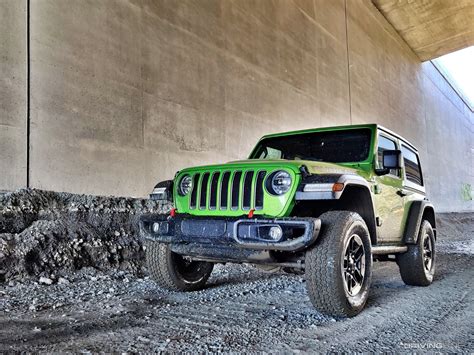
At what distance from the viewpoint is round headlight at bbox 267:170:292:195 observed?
135 inches

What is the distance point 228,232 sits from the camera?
11.0ft

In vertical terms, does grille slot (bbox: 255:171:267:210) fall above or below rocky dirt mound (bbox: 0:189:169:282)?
above

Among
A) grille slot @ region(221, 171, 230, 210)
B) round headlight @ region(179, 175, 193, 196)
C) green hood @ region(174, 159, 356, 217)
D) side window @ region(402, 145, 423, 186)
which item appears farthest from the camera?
side window @ region(402, 145, 423, 186)

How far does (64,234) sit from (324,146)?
346 centimetres

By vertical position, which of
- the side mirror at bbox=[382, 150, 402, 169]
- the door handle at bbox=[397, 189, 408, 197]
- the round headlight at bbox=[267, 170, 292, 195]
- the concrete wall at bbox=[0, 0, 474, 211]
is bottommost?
the door handle at bbox=[397, 189, 408, 197]

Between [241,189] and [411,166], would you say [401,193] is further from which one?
[241,189]

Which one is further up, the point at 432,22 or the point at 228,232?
the point at 432,22

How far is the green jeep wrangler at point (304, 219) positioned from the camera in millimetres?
3197

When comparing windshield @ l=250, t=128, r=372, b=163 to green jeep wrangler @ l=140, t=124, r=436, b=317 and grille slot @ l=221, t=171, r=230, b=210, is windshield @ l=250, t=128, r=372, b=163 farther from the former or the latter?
grille slot @ l=221, t=171, r=230, b=210

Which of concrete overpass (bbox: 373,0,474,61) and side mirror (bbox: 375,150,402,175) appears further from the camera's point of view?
concrete overpass (bbox: 373,0,474,61)

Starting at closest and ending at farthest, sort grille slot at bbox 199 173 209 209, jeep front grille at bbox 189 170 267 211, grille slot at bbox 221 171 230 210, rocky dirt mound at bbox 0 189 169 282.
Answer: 1. jeep front grille at bbox 189 170 267 211
2. grille slot at bbox 221 171 230 210
3. grille slot at bbox 199 173 209 209
4. rocky dirt mound at bbox 0 189 169 282

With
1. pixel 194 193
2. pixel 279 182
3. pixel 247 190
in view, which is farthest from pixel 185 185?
pixel 279 182

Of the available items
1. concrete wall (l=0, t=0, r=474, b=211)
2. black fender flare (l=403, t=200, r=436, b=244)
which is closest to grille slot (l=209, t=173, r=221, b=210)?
black fender flare (l=403, t=200, r=436, b=244)

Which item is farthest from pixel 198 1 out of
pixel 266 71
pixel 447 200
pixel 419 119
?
pixel 447 200
